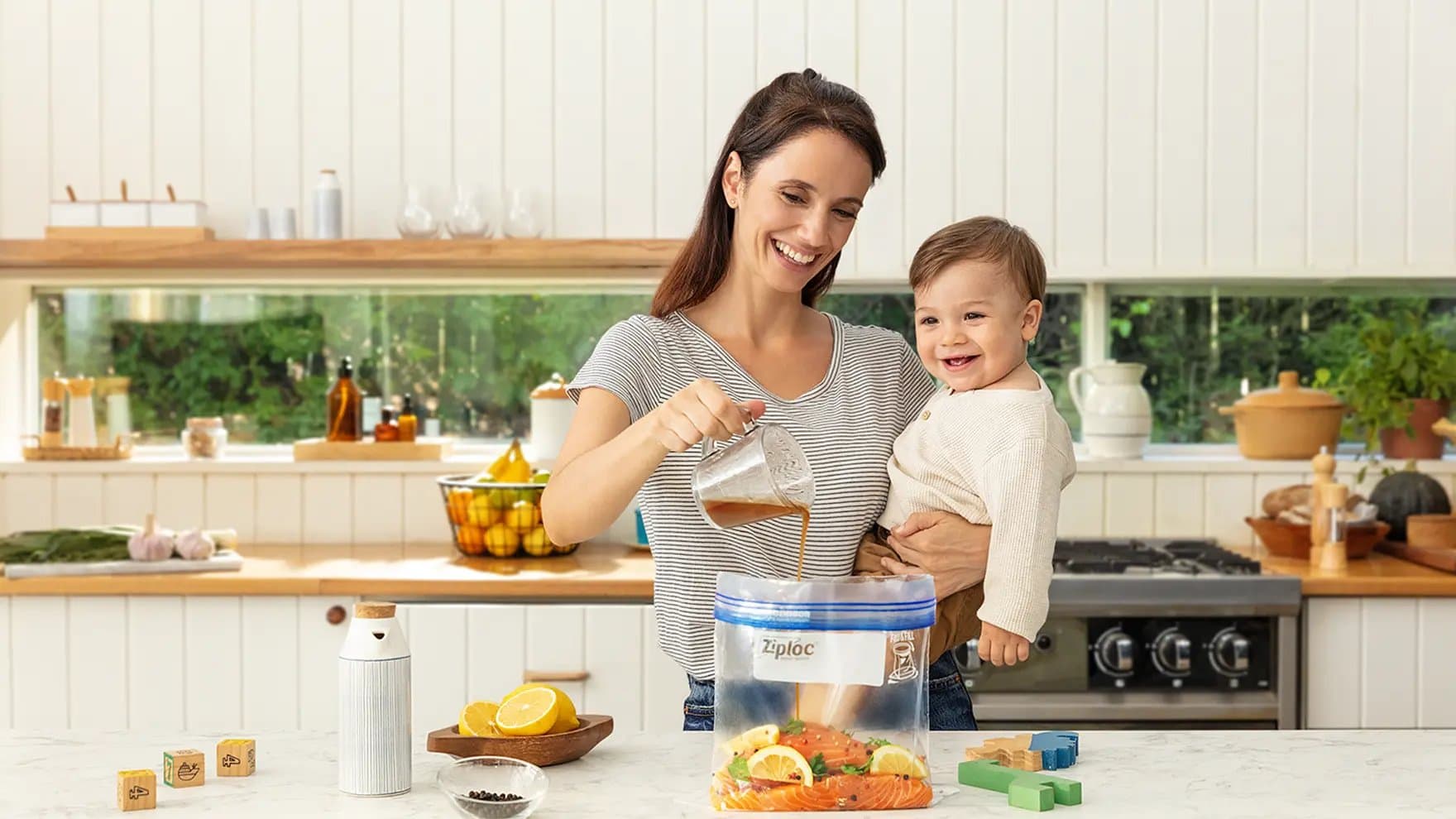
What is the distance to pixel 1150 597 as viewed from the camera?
2.90 m

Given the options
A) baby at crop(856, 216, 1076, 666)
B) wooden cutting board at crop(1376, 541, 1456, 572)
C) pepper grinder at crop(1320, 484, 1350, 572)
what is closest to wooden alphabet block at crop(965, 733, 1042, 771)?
baby at crop(856, 216, 1076, 666)

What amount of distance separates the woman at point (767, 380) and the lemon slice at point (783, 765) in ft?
1.41

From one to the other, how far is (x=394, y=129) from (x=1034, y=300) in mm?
2025

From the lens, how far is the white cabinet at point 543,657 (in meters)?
2.96

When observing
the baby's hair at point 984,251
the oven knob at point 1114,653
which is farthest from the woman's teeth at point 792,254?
the oven knob at point 1114,653

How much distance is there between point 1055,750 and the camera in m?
1.62

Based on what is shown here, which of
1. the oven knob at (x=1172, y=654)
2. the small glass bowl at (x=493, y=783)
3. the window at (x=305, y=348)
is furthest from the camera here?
the window at (x=305, y=348)

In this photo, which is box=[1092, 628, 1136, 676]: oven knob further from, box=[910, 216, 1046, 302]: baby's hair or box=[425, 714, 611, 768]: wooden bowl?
box=[425, 714, 611, 768]: wooden bowl

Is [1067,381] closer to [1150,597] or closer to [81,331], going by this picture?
[1150,597]

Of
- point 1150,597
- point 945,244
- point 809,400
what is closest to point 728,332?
point 809,400

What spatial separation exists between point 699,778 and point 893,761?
0.25m

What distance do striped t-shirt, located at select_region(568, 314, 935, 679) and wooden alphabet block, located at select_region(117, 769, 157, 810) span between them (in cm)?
70

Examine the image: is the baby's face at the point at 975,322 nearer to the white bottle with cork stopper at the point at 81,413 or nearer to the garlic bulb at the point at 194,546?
the garlic bulb at the point at 194,546

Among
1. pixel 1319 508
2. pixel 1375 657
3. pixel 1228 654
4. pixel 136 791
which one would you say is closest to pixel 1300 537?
pixel 1319 508
